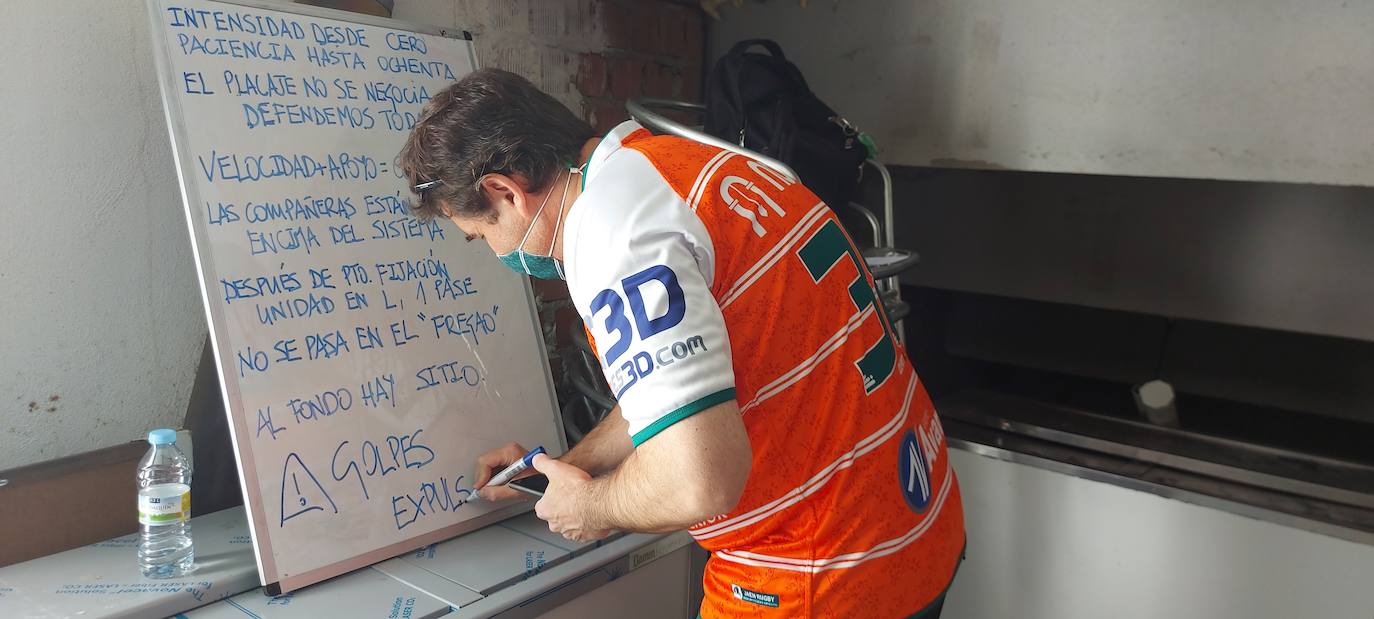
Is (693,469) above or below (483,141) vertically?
below

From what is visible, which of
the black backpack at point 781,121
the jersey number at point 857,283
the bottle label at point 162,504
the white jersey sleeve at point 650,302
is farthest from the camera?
the black backpack at point 781,121

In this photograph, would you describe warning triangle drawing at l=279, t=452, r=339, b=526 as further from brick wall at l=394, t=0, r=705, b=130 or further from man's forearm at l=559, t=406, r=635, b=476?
brick wall at l=394, t=0, r=705, b=130

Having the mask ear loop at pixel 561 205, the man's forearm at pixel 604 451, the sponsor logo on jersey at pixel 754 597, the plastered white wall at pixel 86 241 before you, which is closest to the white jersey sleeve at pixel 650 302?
the mask ear loop at pixel 561 205

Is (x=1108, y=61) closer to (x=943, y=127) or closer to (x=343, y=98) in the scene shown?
(x=943, y=127)

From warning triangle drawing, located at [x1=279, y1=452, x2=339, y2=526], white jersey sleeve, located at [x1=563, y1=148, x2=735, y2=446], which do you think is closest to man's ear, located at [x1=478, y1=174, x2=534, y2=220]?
white jersey sleeve, located at [x1=563, y1=148, x2=735, y2=446]

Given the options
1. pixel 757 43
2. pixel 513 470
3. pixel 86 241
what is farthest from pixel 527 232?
pixel 757 43

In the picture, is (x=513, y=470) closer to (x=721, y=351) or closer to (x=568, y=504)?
(x=568, y=504)

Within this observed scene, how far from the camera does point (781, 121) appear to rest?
1603 mm

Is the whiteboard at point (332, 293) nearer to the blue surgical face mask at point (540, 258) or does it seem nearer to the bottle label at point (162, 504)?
the bottle label at point (162, 504)

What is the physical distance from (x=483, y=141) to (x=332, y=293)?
0.41 m

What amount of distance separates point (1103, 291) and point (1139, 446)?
639mm

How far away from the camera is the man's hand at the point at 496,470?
1273 mm

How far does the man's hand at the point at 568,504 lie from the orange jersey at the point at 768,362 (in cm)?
13

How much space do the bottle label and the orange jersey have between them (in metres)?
0.64
